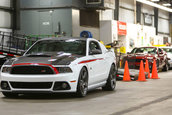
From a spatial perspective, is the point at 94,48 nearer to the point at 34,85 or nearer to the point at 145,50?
the point at 34,85

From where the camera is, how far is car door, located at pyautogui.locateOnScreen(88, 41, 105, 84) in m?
12.4

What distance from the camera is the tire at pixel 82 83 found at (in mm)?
11531

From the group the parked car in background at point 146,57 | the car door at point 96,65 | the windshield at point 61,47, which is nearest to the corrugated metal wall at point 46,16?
the parked car in background at point 146,57

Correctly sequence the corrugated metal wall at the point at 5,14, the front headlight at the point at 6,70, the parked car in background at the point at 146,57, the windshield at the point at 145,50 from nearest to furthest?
the front headlight at the point at 6,70 → the parked car in background at the point at 146,57 → the windshield at the point at 145,50 → the corrugated metal wall at the point at 5,14

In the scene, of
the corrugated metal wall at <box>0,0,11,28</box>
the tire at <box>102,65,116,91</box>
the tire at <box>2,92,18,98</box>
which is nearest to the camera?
the tire at <box>2,92,18,98</box>

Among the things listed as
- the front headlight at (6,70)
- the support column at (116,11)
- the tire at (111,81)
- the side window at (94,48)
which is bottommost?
the tire at (111,81)

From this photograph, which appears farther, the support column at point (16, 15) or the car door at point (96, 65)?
the support column at point (16, 15)

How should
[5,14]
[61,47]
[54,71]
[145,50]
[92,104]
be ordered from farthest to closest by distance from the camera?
1. [5,14]
2. [145,50]
3. [61,47]
4. [54,71]
5. [92,104]

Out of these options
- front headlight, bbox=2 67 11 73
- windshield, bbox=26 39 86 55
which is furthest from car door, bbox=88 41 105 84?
front headlight, bbox=2 67 11 73

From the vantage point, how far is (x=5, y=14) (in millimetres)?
33062

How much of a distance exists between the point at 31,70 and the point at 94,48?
9.07ft

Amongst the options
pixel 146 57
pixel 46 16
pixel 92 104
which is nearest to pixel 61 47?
pixel 92 104

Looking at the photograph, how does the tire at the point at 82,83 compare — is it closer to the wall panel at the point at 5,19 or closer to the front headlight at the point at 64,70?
the front headlight at the point at 64,70

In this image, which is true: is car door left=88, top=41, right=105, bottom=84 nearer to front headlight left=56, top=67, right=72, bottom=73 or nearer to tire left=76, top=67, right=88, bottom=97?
tire left=76, top=67, right=88, bottom=97
